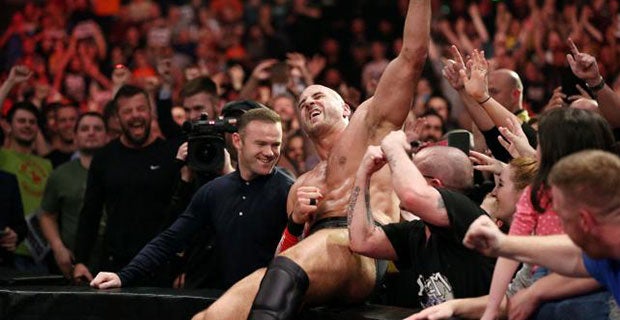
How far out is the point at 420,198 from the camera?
3.76 m

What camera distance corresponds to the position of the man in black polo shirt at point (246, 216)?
5.17m

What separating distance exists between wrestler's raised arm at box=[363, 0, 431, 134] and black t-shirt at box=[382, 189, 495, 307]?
0.72 m

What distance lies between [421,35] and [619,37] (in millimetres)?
4275

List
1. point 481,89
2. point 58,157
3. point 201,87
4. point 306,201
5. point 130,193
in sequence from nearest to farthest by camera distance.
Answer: point 306,201, point 481,89, point 130,193, point 201,87, point 58,157

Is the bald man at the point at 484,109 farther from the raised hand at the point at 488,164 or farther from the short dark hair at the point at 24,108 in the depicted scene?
the short dark hair at the point at 24,108

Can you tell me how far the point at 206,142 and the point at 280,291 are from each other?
1.44 m

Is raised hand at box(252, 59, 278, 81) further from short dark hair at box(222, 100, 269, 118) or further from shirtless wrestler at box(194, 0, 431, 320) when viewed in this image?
shirtless wrestler at box(194, 0, 431, 320)

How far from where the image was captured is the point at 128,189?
6.17 metres

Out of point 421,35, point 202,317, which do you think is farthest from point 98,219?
point 421,35

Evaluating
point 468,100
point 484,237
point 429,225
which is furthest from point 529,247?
point 468,100

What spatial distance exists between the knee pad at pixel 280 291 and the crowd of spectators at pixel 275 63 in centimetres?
89

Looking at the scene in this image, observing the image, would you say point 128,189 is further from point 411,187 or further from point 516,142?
point 411,187

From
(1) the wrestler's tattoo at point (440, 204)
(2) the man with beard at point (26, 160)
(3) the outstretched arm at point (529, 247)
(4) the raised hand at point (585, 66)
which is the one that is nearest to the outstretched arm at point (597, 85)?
(4) the raised hand at point (585, 66)

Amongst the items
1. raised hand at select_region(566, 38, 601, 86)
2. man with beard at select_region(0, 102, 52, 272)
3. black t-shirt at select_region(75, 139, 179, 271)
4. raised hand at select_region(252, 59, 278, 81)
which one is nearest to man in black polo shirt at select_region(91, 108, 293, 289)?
black t-shirt at select_region(75, 139, 179, 271)
